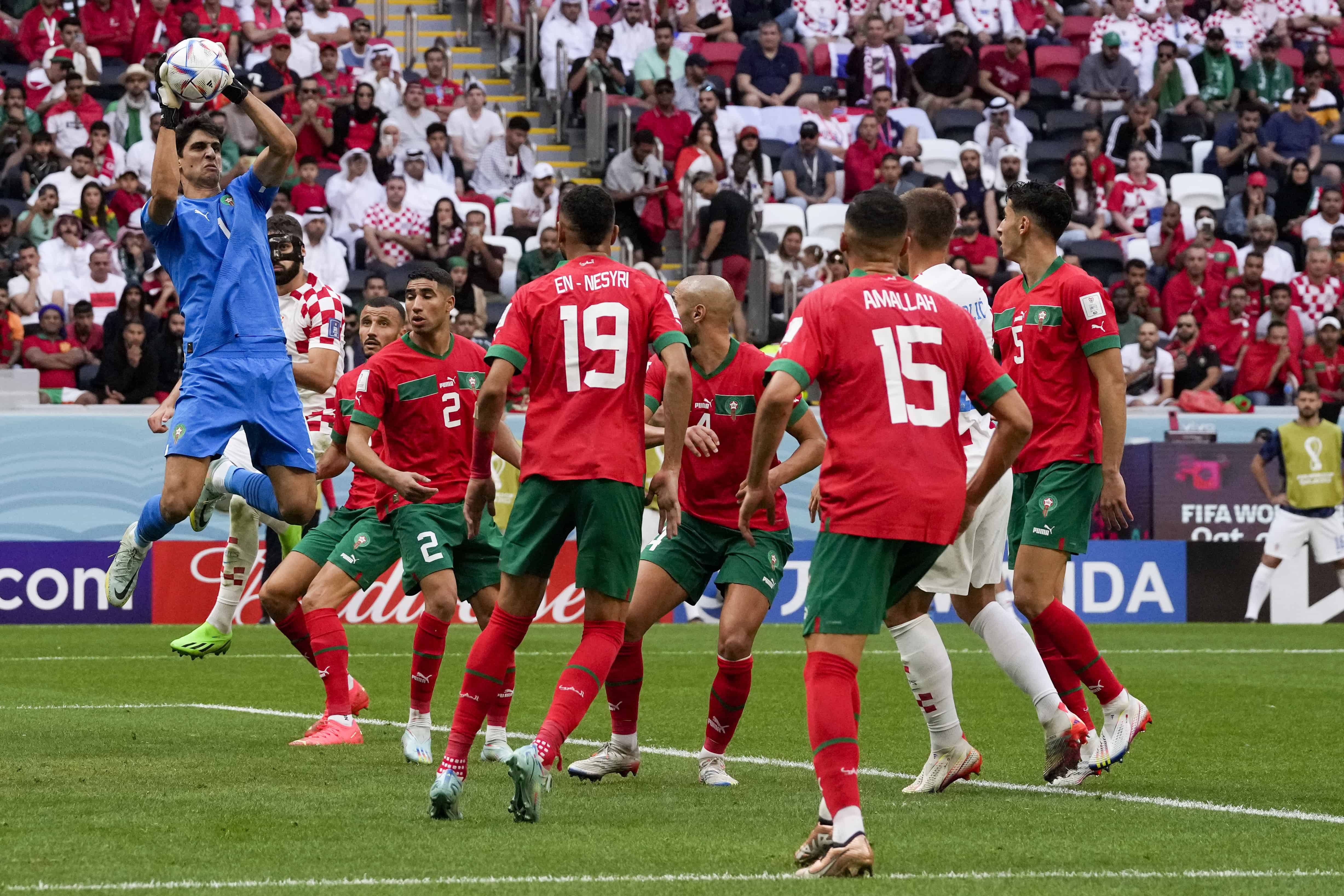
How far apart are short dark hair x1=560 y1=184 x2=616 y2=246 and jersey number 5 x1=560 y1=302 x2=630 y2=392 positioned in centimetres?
31

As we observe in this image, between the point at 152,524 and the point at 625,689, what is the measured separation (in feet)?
8.38

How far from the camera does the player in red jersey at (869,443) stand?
554 cm

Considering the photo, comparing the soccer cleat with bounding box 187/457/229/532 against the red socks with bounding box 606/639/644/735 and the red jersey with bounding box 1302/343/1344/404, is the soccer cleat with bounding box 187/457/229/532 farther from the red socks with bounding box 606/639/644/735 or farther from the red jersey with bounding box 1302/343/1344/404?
the red jersey with bounding box 1302/343/1344/404

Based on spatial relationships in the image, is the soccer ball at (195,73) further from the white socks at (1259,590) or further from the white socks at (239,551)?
the white socks at (1259,590)

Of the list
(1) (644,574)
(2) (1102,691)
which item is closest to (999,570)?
(2) (1102,691)

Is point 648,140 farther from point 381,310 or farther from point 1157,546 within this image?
point 381,310

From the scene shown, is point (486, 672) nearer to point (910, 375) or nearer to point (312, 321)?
point (910, 375)

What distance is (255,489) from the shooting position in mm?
8969

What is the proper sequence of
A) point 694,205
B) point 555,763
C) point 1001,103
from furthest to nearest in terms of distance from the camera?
point 1001,103
point 694,205
point 555,763

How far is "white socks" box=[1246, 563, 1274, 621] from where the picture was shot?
18.8 metres

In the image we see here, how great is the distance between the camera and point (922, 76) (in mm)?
25312

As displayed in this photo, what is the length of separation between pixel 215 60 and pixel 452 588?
2518 mm

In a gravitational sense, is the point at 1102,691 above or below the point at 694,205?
below

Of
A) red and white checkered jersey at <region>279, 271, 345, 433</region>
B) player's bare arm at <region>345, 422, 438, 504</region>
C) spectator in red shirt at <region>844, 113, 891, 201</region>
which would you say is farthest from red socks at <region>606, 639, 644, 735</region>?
spectator in red shirt at <region>844, 113, 891, 201</region>
